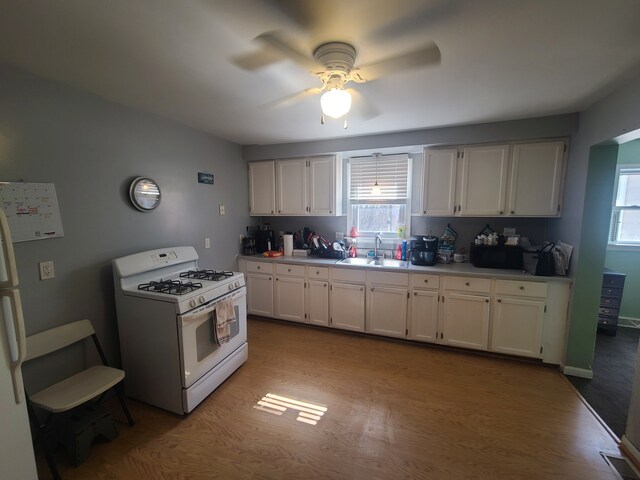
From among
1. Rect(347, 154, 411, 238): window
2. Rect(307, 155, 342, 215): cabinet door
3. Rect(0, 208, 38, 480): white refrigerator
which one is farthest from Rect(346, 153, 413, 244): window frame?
Rect(0, 208, 38, 480): white refrigerator

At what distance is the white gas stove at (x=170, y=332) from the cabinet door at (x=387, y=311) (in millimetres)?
1591

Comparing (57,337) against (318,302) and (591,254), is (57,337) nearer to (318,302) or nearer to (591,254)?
(318,302)

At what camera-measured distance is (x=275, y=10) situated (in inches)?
46.2

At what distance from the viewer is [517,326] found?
268 centimetres

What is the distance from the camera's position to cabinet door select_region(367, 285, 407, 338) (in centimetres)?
304

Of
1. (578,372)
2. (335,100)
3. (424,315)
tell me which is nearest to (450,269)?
(424,315)

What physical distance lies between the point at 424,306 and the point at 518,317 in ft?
2.86

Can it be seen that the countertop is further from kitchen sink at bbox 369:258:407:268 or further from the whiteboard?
the whiteboard

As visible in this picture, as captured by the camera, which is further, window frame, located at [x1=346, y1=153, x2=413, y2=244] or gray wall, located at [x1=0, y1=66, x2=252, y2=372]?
window frame, located at [x1=346, y1=153, x2=413, y2=244]

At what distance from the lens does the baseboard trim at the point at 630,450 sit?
1647 mm

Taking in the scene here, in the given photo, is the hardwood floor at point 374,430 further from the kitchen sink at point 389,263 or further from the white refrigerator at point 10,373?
the kitchen sink at point 389,263

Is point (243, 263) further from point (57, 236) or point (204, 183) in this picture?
point (57, 236)

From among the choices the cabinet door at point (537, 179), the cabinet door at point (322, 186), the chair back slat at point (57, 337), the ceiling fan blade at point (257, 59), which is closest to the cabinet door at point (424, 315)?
the cabinet door at point (537, 179)

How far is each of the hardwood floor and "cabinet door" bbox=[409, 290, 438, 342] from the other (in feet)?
0.98
